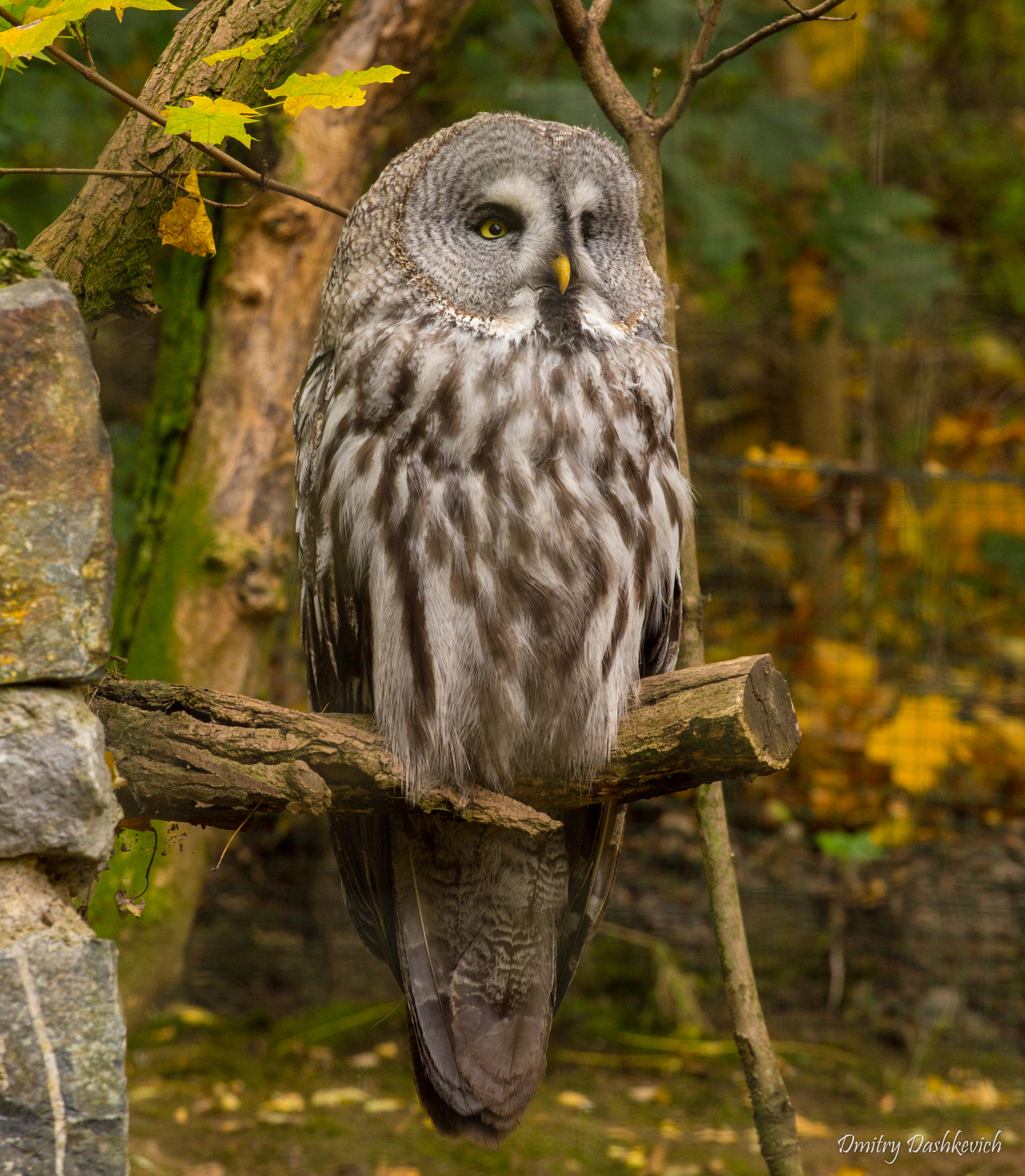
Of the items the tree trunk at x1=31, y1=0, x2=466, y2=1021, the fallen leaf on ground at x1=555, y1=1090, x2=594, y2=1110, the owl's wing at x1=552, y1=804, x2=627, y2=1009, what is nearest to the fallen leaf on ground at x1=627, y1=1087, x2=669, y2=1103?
the fallen leaf on ground at x1=555, y1=1090, x2=594, y2=1110

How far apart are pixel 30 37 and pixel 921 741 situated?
12.9 feet

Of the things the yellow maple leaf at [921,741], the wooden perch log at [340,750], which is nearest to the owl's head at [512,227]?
the wooden perch log at [340,750]

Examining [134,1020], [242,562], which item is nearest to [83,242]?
[242,562]

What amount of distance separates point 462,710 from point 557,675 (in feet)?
0.53

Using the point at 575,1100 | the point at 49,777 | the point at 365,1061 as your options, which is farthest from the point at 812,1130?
the point at 49,777

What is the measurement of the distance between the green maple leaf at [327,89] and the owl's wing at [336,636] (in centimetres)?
56

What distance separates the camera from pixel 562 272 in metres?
1.91

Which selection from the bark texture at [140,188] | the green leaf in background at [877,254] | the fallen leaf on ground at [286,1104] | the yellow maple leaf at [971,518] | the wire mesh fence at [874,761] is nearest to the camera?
the bark texture at [140,188]

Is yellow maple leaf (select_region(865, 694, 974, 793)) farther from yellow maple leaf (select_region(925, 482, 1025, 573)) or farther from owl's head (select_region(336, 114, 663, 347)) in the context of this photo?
owl's head (select_region(336, 114, 663, 347))

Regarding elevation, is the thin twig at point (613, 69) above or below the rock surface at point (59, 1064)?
above

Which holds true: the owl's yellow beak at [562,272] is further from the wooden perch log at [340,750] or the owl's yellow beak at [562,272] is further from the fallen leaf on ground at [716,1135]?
the fallen leaf on ground at [716,1135]

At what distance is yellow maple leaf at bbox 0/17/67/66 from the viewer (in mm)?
1284

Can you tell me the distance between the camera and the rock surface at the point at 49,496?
116 centimetres

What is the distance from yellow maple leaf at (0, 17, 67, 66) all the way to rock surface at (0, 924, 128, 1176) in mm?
926
